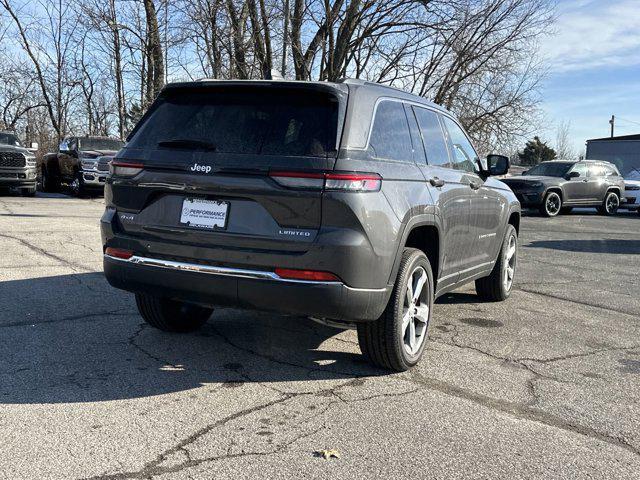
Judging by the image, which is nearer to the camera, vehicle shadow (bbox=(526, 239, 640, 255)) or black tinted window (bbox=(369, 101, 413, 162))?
black tinted window (bbox=(369, 101, 413, 162))

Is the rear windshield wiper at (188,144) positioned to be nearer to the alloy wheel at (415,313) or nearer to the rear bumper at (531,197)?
the alloy wheel at (415,313)

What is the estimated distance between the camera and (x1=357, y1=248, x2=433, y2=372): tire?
3.89 metres

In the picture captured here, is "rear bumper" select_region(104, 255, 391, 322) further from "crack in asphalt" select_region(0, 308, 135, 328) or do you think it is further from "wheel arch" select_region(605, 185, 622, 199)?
"wheel arch" select_region(605, 185, 622, 199)

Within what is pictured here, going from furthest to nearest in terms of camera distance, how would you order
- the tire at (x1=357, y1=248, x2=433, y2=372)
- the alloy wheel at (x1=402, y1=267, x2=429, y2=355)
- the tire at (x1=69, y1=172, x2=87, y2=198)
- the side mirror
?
the tire at (x1=69, y1=172, x2=87, y2=198)
the side mirror
the alloy wheel at (x1=402, y1=267, x2=429, y2=355)
the tire at (x1=357, y1=248, x2=433, y2=372)

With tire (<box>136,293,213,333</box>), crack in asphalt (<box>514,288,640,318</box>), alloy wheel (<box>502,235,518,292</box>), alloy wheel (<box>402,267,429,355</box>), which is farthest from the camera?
alloy wheel (<box>502,235,518,292</box>)

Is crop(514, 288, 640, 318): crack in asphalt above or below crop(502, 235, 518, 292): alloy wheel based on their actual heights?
below

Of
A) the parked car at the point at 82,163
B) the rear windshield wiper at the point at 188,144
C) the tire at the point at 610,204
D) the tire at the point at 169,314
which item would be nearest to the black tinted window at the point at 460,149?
the rear windshield wiper at the point at 188,144

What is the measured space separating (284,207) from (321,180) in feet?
0.86

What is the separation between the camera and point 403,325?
13.4 ft

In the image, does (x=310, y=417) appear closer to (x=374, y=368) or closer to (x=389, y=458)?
(x=389, y=458)

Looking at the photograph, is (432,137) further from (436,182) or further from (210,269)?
(210,269)

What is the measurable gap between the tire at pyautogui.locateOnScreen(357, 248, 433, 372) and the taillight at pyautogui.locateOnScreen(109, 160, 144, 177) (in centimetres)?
175

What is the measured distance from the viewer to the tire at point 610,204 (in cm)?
2072

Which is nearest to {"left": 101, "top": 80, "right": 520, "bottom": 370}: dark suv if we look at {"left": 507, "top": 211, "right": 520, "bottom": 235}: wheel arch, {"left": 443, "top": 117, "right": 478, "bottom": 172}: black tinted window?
{"left": 443, "top": 117, "right": 478, "bottom": 172}: black tinted window
